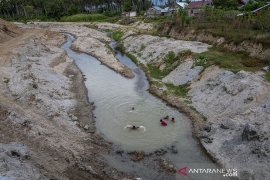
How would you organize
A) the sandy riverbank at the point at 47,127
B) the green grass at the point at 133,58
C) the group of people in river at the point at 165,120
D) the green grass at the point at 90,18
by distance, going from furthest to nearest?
the green grass at the point at 90,18 → the green grass at the point at 133,58 → the group of people in river at the point at 165,120 → the sandy riverbank at the point at 47,127

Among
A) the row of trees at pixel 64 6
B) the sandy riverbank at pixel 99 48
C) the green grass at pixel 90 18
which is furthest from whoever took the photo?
the row of trees at pixel 64 6

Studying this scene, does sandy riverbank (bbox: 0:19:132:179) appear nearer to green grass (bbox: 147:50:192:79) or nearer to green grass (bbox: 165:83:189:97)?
green grass (bbox: 165:83:189:97)

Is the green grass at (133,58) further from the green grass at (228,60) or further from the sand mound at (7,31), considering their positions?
the sand mound at (7,31)

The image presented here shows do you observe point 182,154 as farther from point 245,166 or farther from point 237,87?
point 237,87

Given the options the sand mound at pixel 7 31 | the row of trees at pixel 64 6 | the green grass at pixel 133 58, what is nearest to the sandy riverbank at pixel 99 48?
the green grass at pixel 133 58

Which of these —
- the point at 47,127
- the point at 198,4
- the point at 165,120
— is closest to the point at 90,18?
the point at 198,4

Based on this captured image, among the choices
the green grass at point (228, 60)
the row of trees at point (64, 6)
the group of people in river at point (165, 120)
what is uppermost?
the row of trees at point (64, 6)

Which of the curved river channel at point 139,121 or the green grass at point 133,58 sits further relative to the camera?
the green grass at point 133,58
